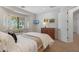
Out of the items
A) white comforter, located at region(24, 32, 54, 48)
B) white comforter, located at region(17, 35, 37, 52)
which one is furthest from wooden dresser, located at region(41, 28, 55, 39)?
white comforter, located at region(17, 35, 37, 52)

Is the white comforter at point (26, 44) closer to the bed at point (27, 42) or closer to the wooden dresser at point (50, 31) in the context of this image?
the bed at point (27, 42)

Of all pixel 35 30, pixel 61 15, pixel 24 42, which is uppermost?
pixel 61 15

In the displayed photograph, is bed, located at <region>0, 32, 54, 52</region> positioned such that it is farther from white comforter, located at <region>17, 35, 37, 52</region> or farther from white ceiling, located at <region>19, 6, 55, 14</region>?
white ceiling, located at <region>19, 6, 55, 14</region>

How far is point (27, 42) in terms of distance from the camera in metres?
1.48

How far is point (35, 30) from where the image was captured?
5.04 ft

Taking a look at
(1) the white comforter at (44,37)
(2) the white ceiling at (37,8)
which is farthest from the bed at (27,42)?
(2) the white ceiling at (37,8)

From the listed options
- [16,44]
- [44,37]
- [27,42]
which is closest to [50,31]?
[44,37]

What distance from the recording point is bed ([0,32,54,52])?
4.47ft

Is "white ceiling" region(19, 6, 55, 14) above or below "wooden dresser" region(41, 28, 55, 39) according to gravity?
above

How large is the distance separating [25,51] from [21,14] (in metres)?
0.57

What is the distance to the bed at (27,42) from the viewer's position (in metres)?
1.36

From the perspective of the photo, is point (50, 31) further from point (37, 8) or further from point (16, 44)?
point (16, 44)
